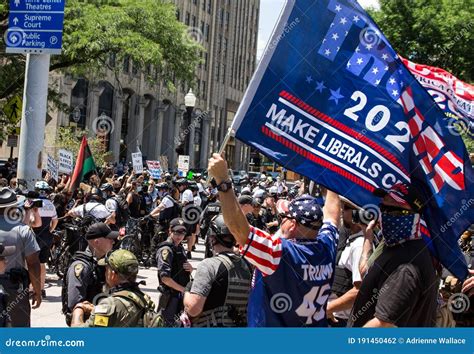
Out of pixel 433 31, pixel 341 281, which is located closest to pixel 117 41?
pixel 433 31

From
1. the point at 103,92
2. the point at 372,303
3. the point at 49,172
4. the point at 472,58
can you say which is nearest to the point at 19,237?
the point at 372,303

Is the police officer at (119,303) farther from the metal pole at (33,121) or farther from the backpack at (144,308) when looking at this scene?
the metal pole at (33,121)

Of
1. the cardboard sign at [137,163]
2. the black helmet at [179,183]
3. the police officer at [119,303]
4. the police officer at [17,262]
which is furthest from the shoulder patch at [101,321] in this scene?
the cardboard sign at [137,163]

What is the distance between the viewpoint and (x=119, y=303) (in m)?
4.64

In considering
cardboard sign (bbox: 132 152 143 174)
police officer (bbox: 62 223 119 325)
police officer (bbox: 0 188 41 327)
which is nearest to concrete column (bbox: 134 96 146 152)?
cardboard sign (bbox: 132 152 143 174)

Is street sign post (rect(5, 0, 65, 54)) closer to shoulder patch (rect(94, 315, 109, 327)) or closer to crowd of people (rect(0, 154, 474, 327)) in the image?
crowd of people (rect(0, 154, 474, 327))

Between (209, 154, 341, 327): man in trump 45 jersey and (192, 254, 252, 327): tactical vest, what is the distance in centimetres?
84

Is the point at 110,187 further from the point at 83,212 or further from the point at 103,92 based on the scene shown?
the point at 103,92

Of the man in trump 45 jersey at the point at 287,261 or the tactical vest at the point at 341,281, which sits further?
the tactical vest at the point at 341,281

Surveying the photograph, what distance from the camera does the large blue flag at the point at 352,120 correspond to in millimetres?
4855

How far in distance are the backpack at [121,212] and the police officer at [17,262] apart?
7.34m

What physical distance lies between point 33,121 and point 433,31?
19.8 m

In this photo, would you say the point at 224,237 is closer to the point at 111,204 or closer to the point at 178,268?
the point at 178,268

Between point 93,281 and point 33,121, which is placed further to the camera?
point 33,121
